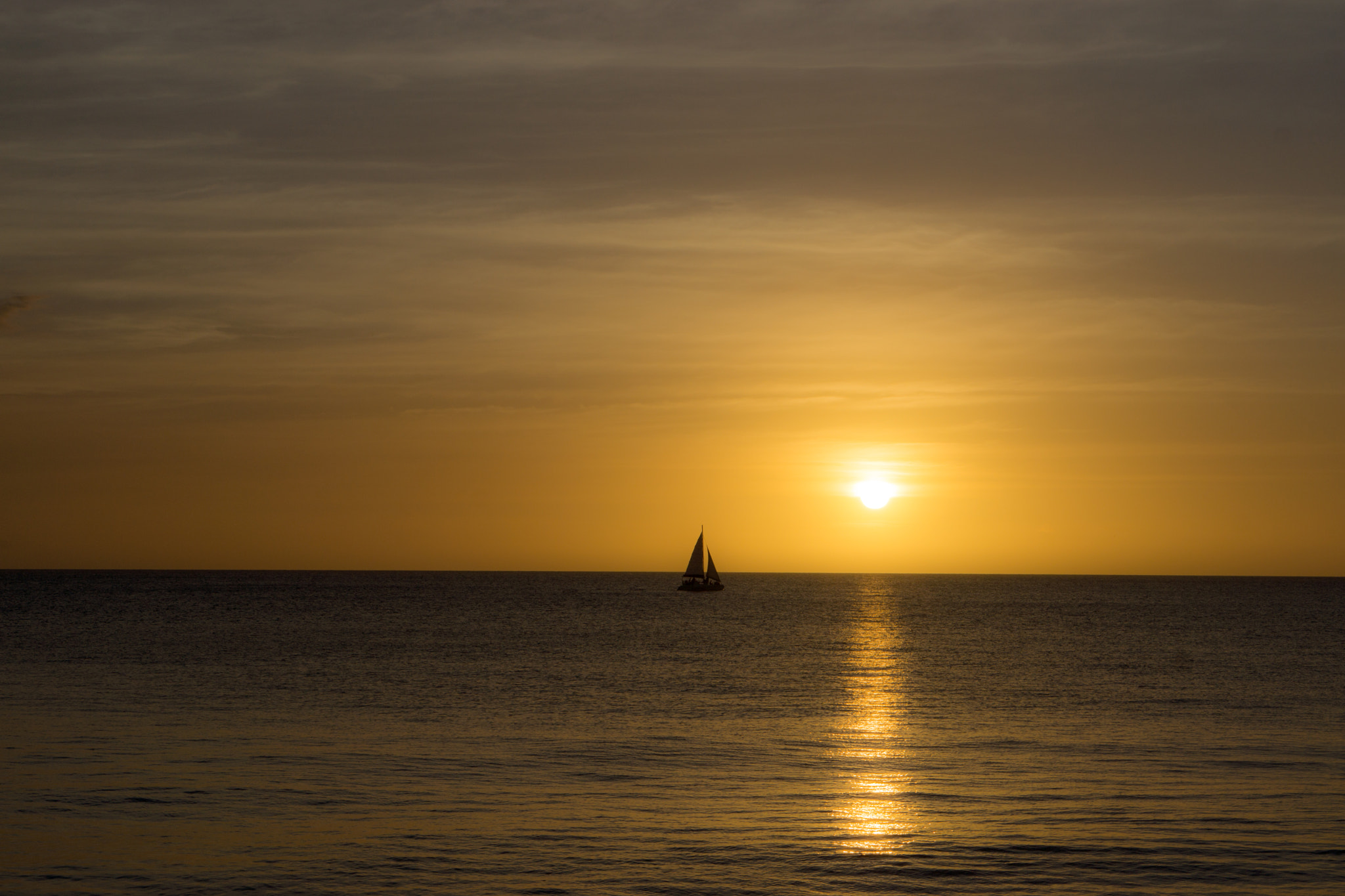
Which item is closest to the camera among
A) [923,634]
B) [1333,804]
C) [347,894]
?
[347,894]

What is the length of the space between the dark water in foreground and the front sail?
11366 cm

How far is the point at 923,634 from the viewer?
114188 mm

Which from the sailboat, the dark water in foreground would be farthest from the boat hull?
the dark water in foreground

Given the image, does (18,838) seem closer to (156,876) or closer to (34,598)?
(156,876)

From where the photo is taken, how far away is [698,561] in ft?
645

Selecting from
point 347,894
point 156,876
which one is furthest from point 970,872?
point 156,876

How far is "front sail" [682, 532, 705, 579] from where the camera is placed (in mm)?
190625

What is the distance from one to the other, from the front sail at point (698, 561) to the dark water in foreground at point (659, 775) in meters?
114

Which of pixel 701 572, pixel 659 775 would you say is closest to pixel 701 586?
pixel 701 572

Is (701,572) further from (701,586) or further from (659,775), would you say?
(659,775)

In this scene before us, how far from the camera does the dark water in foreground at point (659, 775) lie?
23.2 meters

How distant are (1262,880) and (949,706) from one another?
29.3 metres

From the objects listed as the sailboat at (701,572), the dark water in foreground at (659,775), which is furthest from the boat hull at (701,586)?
the dark water in foreground at (659,775)

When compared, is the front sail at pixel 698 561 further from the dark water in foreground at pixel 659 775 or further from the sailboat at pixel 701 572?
the dark water in foreground at pixel 659 775
